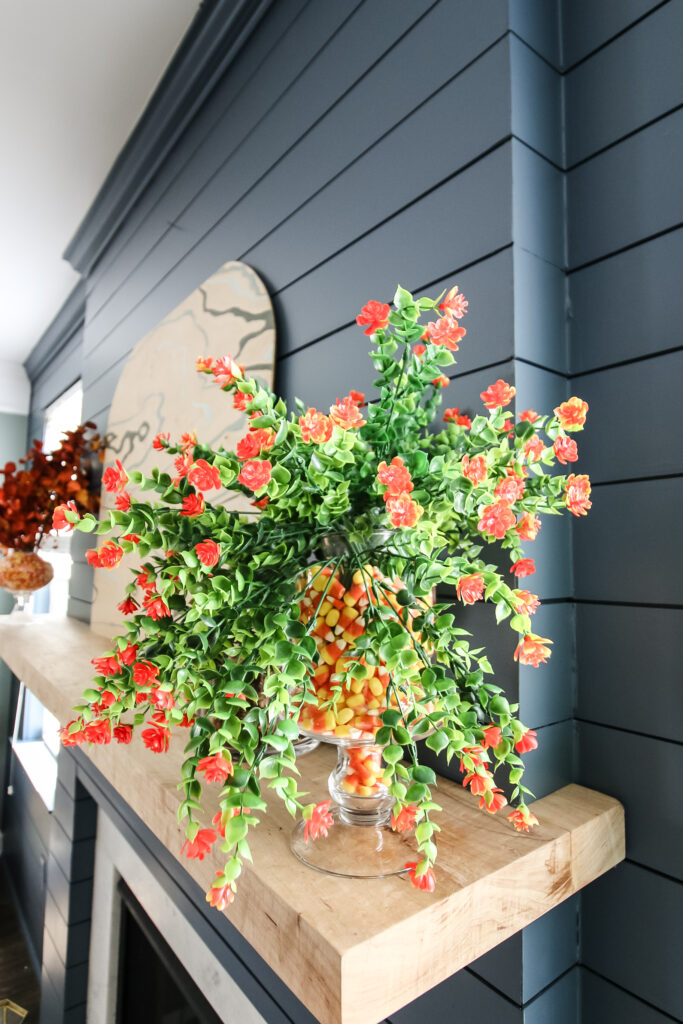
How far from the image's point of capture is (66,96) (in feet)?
5.14

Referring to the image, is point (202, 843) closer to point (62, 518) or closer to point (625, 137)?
point (62, 518)

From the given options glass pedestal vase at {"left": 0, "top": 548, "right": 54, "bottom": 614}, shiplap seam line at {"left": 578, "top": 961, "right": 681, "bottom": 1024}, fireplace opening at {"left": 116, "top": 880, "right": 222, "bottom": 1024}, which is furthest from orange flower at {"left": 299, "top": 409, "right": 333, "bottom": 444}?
glass pedestal vase at {"left": 0, "top": 548, "right": 54, "bottom": 614}

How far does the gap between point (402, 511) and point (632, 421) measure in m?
0.40

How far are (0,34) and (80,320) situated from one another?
4.53 feet

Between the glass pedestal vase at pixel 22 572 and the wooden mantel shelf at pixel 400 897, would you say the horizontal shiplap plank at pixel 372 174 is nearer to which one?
the wooden mantel shelf at pixel 400 897

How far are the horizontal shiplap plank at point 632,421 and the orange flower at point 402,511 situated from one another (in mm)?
377

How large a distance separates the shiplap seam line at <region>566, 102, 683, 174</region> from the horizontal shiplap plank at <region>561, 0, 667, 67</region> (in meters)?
0.12

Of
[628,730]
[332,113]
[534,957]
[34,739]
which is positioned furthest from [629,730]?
[34,739]

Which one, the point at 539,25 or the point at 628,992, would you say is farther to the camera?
the point at 539,25

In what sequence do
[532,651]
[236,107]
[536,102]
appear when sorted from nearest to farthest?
[532,651]
[536,102]
[236,107]

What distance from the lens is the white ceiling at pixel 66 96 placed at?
1337mm

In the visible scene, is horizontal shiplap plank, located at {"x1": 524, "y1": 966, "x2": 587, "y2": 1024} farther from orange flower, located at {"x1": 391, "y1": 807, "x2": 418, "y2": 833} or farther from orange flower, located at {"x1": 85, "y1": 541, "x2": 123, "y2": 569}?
orange flower, located at {"x1": 85, "y1": 541, "x2": 123, "y2": 569}

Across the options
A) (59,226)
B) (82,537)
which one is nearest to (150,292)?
(59,226)

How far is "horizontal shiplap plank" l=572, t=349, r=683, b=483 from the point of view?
647mm
